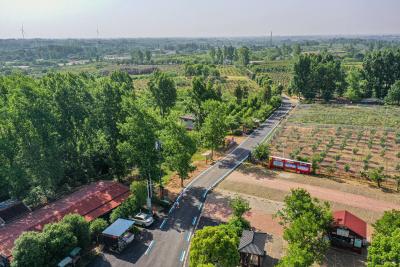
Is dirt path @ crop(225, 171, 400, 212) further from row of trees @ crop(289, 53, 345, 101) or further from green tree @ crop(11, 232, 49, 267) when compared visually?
row of trees @ crop(289, 53, 345, 101)

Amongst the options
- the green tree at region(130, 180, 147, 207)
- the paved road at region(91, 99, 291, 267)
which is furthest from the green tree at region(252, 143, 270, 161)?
the green tree at region(130, 180, 147, 207)

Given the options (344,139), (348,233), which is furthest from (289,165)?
(348,233)

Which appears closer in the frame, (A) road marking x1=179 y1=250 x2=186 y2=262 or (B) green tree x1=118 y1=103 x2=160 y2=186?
(A) road marking x1=179 y1=250 x2=186 y2=262

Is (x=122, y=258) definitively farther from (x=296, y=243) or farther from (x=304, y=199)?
(x=304, y=199)

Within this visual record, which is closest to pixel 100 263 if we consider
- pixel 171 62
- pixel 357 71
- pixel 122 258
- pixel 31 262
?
pixel 122 258

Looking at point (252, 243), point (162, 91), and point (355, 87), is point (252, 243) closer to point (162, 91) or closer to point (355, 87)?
point (162, 91)

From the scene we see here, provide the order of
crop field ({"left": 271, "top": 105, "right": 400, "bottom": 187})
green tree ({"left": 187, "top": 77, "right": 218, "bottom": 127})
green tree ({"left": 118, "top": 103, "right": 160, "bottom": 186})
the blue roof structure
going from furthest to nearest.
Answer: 1. green tree ({"left": 187, "top": 77, "right": 218, "bottom": 127})
2. crop field ({"left": 271, "top": 105, "right": 400, "bottom": 187})
3. green tree ({"left": 118, "top": 103, "right": 160, "bottom": 186})
4. the blue roof structure
